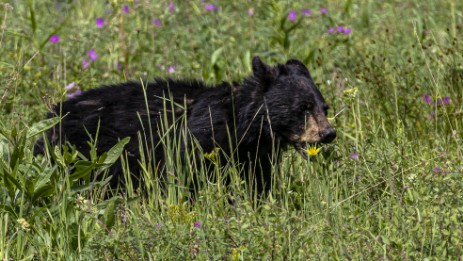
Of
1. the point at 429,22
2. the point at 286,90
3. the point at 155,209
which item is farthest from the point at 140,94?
the point at 429,22

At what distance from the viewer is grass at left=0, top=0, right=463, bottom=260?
3.99m

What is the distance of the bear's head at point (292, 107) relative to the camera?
19.0 ft

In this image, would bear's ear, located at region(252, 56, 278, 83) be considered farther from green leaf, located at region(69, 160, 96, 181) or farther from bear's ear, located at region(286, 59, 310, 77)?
green leaf, located at region(69, 160, 96, 181)

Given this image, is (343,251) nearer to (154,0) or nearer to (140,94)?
(140,94)

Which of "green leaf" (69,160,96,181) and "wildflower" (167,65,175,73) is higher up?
"green leaf" (69,160,96,181)

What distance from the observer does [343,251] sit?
381cm

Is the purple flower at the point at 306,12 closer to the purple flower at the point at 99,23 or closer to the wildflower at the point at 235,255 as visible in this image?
the purple flower at the point at 99,23

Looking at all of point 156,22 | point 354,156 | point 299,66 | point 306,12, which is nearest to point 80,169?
point 354,156

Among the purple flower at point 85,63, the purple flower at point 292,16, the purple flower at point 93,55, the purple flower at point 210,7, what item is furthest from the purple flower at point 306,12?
the purple flower at point 85,63

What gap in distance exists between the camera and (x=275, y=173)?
4.95m

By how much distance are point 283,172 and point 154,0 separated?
4576mm

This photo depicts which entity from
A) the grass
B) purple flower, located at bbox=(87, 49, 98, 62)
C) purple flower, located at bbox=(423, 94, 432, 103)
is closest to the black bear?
the grass

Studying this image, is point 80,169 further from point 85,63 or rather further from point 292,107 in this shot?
point 85,63

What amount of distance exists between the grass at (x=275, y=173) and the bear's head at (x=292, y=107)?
16cm
